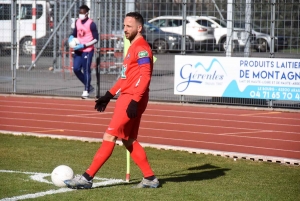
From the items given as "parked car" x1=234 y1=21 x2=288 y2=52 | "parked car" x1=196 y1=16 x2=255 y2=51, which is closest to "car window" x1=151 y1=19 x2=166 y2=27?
"parked car" x1=196 y1=16 x2=255 y2=51

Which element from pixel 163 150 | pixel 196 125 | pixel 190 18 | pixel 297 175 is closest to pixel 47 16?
pixel 190 18

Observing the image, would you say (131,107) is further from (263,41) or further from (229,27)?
(229,27)

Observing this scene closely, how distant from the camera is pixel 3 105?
18.7 metres

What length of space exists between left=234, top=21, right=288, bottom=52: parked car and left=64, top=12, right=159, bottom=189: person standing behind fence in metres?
10.3

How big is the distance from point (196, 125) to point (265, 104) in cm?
374

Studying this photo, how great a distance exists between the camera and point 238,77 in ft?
59.9

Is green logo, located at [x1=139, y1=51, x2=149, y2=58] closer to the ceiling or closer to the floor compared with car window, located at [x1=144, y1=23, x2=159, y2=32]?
closer to the floor

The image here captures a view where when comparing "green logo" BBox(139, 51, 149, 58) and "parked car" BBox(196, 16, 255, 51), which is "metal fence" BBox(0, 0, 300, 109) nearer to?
"parked car" BBox(196, 16, 255, 51)

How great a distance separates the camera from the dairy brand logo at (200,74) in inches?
728

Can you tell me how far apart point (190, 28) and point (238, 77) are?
10.3 feet

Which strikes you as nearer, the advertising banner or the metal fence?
the advertising banner

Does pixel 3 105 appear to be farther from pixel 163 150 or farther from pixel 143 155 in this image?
pixel 143 155

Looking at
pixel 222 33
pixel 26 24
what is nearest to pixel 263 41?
pixel 222 33

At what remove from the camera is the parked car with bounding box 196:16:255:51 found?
63.3 feet
